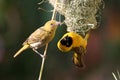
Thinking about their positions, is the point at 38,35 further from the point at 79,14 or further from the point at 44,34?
the point at 79,14

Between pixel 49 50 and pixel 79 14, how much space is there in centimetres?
245

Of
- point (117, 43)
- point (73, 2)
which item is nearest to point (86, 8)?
point (73, 2)

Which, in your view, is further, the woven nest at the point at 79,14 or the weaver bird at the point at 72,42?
the woven nest at the point at 79,14

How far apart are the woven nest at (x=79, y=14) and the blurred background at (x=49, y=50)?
202cm

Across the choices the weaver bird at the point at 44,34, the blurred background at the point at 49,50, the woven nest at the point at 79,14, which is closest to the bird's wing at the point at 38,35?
the weaver bird at the point at 44,34

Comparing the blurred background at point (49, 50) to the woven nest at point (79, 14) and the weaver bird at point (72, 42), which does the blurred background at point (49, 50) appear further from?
the weaver bird at point (72, 42)

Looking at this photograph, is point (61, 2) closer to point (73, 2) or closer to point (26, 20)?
point (73, 2)

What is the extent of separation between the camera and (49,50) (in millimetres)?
4902

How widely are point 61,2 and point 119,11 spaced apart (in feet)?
8.73

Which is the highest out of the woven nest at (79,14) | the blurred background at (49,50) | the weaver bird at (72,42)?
the woven nest at (79,14)

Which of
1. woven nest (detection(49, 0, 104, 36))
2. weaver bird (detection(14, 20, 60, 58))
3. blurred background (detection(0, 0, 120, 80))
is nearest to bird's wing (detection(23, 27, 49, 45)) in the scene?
weaver bird (detection(14, 20, 60, 58))

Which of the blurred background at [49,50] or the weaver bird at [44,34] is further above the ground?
the weaver bird at [44,34]

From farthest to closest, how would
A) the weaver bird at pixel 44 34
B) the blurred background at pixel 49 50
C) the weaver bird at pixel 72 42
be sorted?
the blurred background at pixel 49 50 → the weaver bird at pixel 44 34 → the weaver bird at pixel 72 42

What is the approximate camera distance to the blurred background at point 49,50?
4.71 meters
